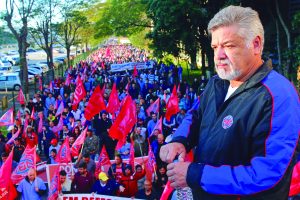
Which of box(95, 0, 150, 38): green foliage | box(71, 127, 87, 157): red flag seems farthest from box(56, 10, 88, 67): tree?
box(71, 127, 87, 157): red flag

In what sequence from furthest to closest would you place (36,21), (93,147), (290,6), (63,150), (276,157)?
(36,21) < (290,6) < (93,147) < (63,150) < (276,157)

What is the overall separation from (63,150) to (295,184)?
5.74 meters

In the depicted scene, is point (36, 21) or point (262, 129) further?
point (36, 21)

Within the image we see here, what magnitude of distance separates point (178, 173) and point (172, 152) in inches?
9.8

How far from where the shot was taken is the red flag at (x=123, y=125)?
10.8 meters

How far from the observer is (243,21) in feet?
6.75

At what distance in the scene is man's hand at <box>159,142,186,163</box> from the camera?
229cm

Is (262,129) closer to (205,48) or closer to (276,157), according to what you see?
(276,157)

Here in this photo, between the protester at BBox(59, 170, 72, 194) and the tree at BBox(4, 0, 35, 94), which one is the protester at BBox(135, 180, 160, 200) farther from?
the tree at BBox(4, 0, 35, 94)

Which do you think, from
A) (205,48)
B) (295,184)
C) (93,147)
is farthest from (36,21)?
(295,184)

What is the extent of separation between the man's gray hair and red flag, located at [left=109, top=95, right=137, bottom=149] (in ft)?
28.9

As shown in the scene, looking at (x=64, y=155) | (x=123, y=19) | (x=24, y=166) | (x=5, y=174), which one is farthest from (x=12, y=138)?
(x=123, y=19)

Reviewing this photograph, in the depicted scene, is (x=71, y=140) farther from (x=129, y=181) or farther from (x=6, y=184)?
(x=6, y=184)

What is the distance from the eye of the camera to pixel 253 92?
2055 mm
